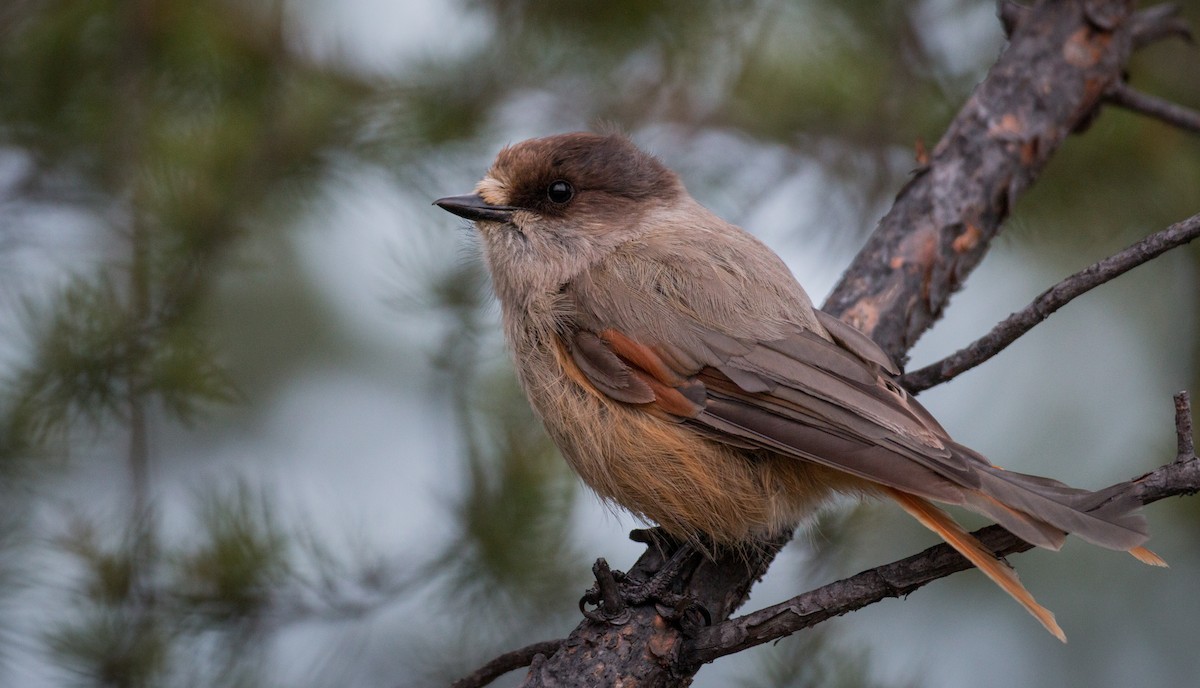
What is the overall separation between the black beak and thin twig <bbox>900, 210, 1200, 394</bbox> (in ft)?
Result: 4.74

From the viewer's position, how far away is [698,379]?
2.99 m

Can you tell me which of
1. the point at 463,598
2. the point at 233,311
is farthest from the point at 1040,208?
the point at 233,311

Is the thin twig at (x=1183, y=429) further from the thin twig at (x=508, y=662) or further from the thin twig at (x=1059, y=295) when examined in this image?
the thin twig at (x=508, y=662)

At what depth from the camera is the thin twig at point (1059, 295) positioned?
8.09ft

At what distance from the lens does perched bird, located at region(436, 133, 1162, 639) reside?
102 inches

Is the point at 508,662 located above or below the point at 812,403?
below

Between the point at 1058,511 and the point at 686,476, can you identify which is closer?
the point at 1058,511

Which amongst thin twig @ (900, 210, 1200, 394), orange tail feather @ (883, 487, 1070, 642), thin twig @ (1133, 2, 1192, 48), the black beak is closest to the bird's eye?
the black beak

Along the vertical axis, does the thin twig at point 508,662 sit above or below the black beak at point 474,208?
below

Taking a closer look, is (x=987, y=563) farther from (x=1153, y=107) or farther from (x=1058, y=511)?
(x=1153, y=107)

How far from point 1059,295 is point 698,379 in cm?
96

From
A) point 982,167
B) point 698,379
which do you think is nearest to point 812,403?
point 698,379

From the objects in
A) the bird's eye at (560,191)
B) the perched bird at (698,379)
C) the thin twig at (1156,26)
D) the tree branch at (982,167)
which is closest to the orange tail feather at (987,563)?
the perched bird at (698,379)

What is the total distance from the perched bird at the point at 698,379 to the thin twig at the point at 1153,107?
1.49m
